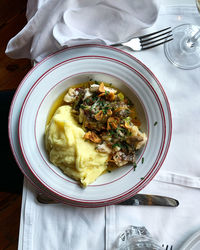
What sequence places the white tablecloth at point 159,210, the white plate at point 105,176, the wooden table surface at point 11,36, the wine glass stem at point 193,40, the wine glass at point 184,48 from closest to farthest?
the white plate at point 105,176, the white tablecloth at point 159,210, the wine glass stem at point 193,40, the wine glass at point 184,48, the wooden table surface at point 11,36

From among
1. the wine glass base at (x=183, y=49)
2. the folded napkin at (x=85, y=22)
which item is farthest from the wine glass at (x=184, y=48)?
the folded napkin at (x=85, y=22)

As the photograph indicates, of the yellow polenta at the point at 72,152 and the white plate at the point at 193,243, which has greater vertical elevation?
the yellow polenta at the point at 72,152

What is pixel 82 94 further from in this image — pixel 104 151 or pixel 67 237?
pixel 67 237

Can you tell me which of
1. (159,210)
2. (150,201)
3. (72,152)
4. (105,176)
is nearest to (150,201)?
(150,201)

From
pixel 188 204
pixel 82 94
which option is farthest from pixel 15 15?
pixel 188 204

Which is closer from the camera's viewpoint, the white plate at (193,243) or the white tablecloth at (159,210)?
the white plate at (193,243)

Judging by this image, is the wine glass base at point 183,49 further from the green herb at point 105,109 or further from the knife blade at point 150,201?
the knife blade at point 150,201

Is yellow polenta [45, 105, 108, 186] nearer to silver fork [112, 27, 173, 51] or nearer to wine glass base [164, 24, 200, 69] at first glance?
silver fork [112, 27, 173, 51]
